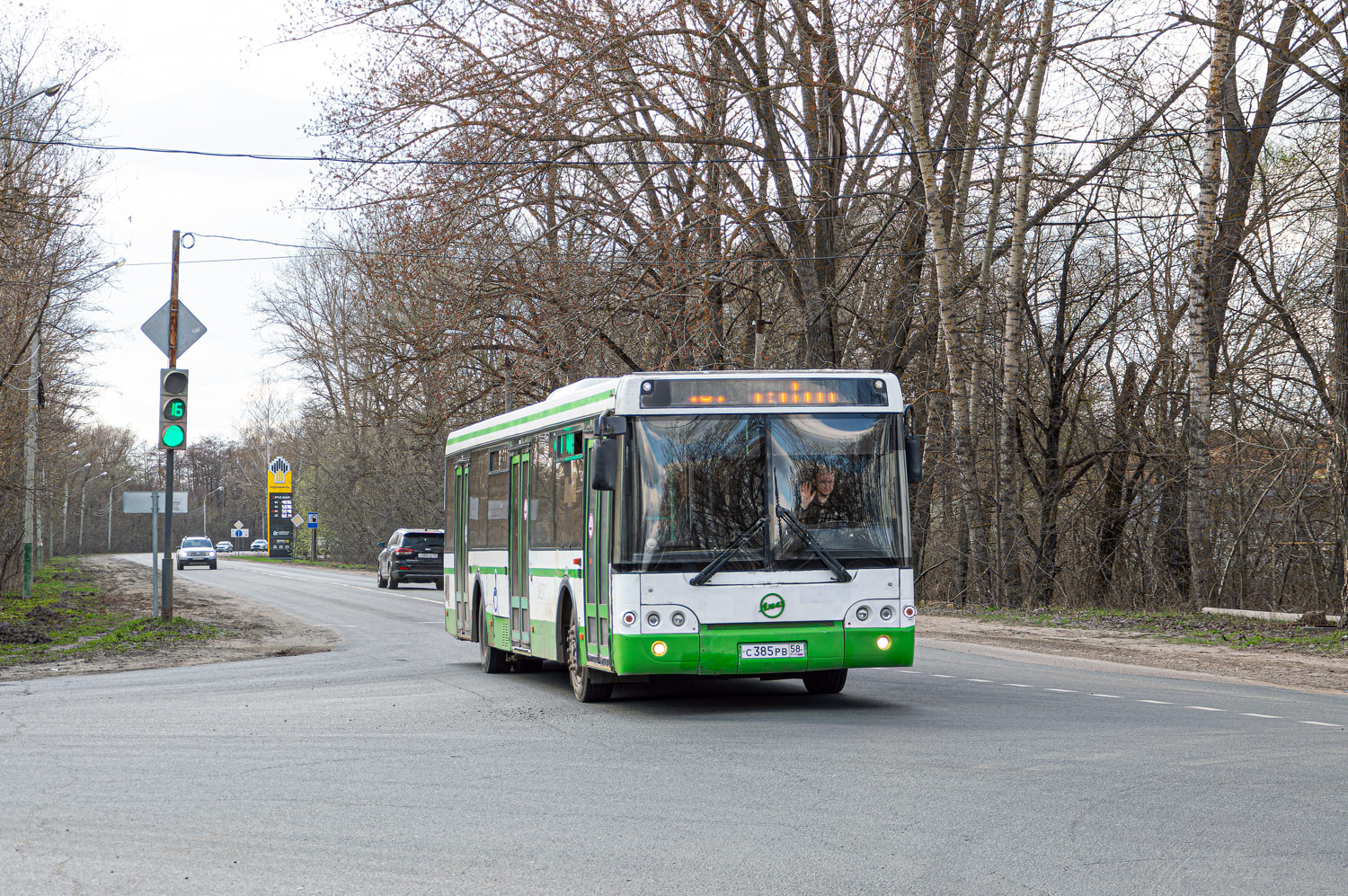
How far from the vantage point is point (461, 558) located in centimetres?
1797

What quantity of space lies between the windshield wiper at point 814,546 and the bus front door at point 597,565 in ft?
4.60

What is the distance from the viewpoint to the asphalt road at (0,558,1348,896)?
250 inches

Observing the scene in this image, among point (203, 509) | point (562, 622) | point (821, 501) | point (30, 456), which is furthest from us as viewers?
point (203, 509)

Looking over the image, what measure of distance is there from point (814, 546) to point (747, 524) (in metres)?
0.57

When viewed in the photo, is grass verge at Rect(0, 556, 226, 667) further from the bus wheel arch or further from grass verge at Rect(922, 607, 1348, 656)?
grass verge at Rect(922, 607, 1348, 656)

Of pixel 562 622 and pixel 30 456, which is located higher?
pixel 30 456

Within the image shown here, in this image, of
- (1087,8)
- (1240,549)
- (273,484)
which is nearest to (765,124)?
(1087,8)

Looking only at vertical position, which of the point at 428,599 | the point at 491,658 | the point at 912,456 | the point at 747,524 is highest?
the point at 912,456

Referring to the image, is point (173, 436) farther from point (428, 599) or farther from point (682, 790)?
point (428, 599)

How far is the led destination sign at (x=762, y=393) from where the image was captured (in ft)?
39.3

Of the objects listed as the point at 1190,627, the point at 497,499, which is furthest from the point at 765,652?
the point at 1190,627

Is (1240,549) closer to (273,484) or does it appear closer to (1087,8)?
(1087,8)

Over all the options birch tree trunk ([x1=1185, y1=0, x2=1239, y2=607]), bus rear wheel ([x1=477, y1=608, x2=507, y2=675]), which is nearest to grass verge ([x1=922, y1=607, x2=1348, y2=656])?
birch tree trunk ([x1=1185, y1=0, x2=1239, y2=607])

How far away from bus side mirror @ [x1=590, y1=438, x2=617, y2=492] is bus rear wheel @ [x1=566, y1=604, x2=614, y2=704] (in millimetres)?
1911
